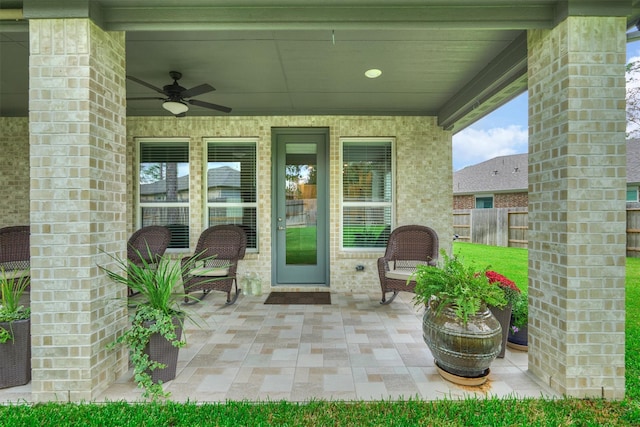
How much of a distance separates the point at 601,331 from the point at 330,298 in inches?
121

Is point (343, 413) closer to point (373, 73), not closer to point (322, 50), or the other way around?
point (322, 50)

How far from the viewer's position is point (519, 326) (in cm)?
282

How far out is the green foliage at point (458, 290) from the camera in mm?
2232

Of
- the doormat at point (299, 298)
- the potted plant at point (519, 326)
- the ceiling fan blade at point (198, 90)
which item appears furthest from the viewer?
the doormat at point (299, 298)

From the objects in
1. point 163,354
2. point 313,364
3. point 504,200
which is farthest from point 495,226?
point 163,354

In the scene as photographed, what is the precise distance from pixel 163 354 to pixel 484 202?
17.1m

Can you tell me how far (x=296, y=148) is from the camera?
5172 millimetres

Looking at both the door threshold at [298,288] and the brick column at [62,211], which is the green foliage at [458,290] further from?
the door threshold at [298,288]

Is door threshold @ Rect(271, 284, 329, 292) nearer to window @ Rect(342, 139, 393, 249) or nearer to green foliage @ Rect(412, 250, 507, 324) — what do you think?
window @ Rect(342, 139, 393, 249)

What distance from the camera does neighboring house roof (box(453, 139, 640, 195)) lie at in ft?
45.0

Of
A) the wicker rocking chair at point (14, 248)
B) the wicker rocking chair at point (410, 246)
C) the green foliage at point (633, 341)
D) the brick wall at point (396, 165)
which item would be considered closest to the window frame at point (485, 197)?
the green foliage at point (633, 341)

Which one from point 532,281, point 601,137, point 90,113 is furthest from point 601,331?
point 90,113

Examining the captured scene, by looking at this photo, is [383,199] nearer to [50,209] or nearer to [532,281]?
[532,281]

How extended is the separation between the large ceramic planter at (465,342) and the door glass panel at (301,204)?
3028mm
